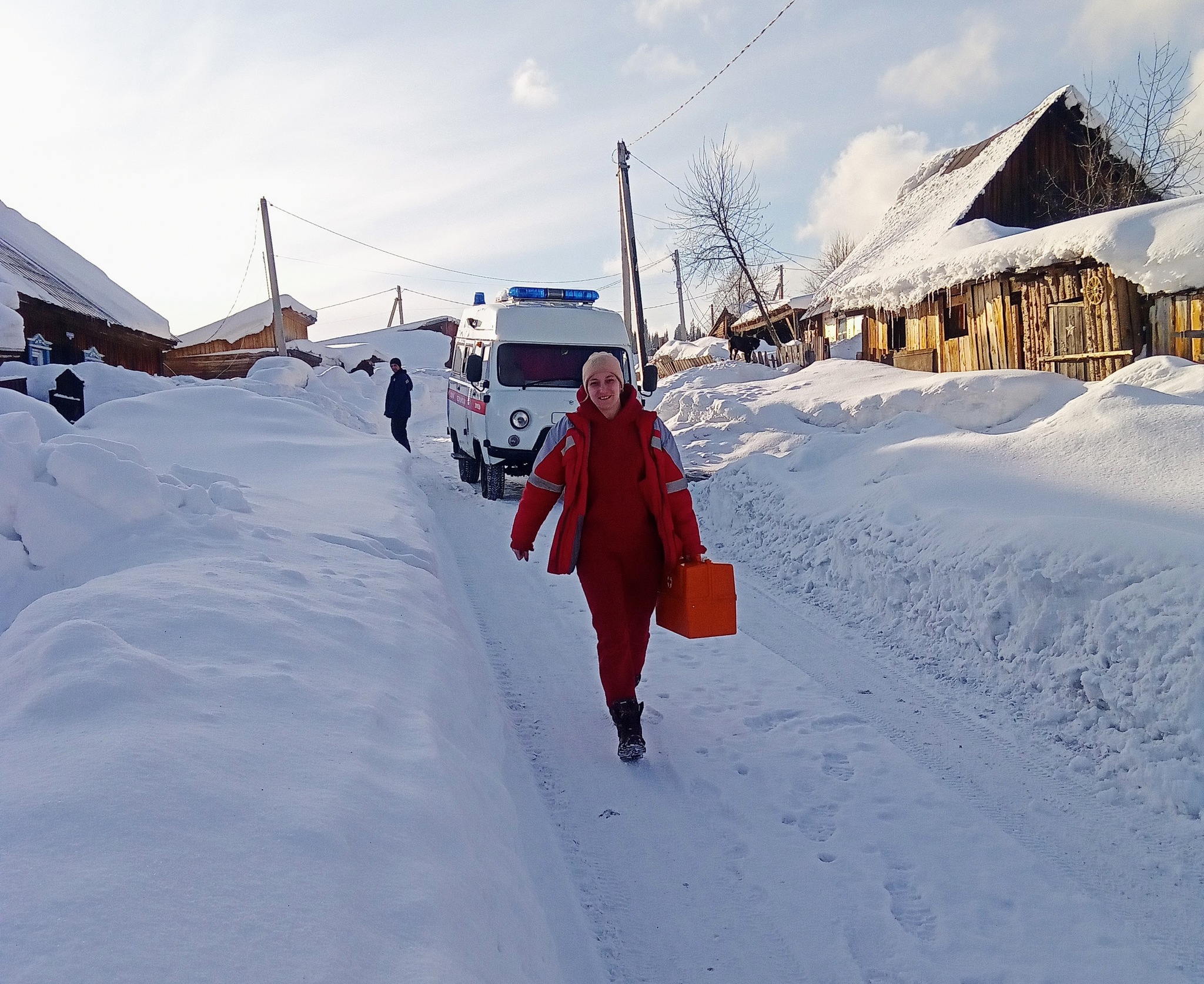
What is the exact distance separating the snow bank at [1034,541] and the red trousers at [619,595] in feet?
6.94

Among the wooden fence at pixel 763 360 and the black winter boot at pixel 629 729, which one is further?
the wooden fence at pixel 763 360

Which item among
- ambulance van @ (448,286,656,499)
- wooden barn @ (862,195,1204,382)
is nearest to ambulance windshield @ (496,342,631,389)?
ambulance van @ (448,286,656,499)

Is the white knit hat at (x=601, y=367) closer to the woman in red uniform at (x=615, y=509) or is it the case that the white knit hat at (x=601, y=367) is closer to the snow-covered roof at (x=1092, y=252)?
the woman in red uniform at (x=615, y=509)

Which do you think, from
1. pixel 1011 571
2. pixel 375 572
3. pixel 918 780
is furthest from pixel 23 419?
pixel 1011 571

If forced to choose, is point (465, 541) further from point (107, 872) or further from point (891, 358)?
point (891, 358)

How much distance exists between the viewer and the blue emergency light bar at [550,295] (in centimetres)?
1167

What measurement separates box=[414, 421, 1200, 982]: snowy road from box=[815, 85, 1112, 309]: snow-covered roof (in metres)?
13.7

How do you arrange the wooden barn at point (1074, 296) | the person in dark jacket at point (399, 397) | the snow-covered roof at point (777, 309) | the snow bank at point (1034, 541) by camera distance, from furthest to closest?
the snow-covered roof at point (777, 309) < the person in dark jacket at point (399, 397) < the wooden barn at point (1074, 296) < the snow bank at point (1034, 541)

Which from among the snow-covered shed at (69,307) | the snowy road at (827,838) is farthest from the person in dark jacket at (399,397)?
the snowy road at (827,838)

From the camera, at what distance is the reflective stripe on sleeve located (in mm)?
4211

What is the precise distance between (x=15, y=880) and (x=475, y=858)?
1275 mm

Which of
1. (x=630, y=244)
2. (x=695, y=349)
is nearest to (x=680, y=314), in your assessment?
(x=695, y=349)

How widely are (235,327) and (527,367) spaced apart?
123 ft

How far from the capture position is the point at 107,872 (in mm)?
1761
